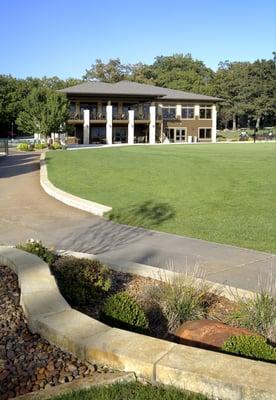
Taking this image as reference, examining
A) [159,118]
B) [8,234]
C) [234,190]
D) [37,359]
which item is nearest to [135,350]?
[37,359]

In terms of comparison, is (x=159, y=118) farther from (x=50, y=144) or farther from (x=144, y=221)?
(x=144, y=221)

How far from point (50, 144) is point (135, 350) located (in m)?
52.3

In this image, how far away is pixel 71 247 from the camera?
9.58m

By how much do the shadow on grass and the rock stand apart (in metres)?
7.14

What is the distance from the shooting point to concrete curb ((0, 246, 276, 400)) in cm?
307

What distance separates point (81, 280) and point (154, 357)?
2359 mm

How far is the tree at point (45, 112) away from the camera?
56375 mm

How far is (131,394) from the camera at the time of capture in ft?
10.7

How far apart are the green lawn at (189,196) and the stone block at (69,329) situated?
563 cm

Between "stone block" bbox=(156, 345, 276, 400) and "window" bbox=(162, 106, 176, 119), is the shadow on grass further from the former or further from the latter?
"window" bbox=(162, 106, 176, 119)

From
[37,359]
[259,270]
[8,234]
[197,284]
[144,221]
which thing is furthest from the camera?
[144,221]

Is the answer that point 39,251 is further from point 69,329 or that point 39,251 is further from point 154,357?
point 154,357

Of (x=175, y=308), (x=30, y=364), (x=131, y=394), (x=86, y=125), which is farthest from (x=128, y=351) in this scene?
(x=86, y=125)

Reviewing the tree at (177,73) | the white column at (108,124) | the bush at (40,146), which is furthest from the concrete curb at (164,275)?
the tree at (177,73)
